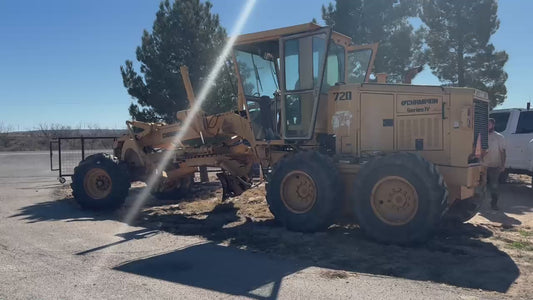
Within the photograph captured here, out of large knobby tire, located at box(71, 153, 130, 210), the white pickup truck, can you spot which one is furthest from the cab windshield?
the white pickup truck

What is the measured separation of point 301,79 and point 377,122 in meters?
1.55

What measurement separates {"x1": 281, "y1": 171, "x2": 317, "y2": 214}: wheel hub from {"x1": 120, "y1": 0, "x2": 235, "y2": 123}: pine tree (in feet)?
32.3

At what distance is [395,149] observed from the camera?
8.33 m

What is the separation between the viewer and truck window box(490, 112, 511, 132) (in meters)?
13.8

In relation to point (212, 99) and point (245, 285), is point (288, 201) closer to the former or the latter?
point (245, 285)

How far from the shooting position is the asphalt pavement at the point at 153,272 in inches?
211

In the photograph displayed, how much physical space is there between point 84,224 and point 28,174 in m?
14.4

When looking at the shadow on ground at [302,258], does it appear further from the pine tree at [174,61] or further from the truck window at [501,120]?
the pine tree at [174,61]

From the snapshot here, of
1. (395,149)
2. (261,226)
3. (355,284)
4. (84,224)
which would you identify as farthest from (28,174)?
(355,284)

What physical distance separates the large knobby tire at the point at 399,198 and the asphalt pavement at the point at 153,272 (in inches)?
61.7

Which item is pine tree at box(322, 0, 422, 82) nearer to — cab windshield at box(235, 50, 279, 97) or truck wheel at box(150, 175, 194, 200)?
truck wheel at box(150, 175, 194, 200)

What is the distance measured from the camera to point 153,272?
20.4 ft

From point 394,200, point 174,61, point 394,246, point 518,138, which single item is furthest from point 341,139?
point 174,61

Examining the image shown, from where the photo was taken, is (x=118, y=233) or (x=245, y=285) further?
(x=118, y=233)
